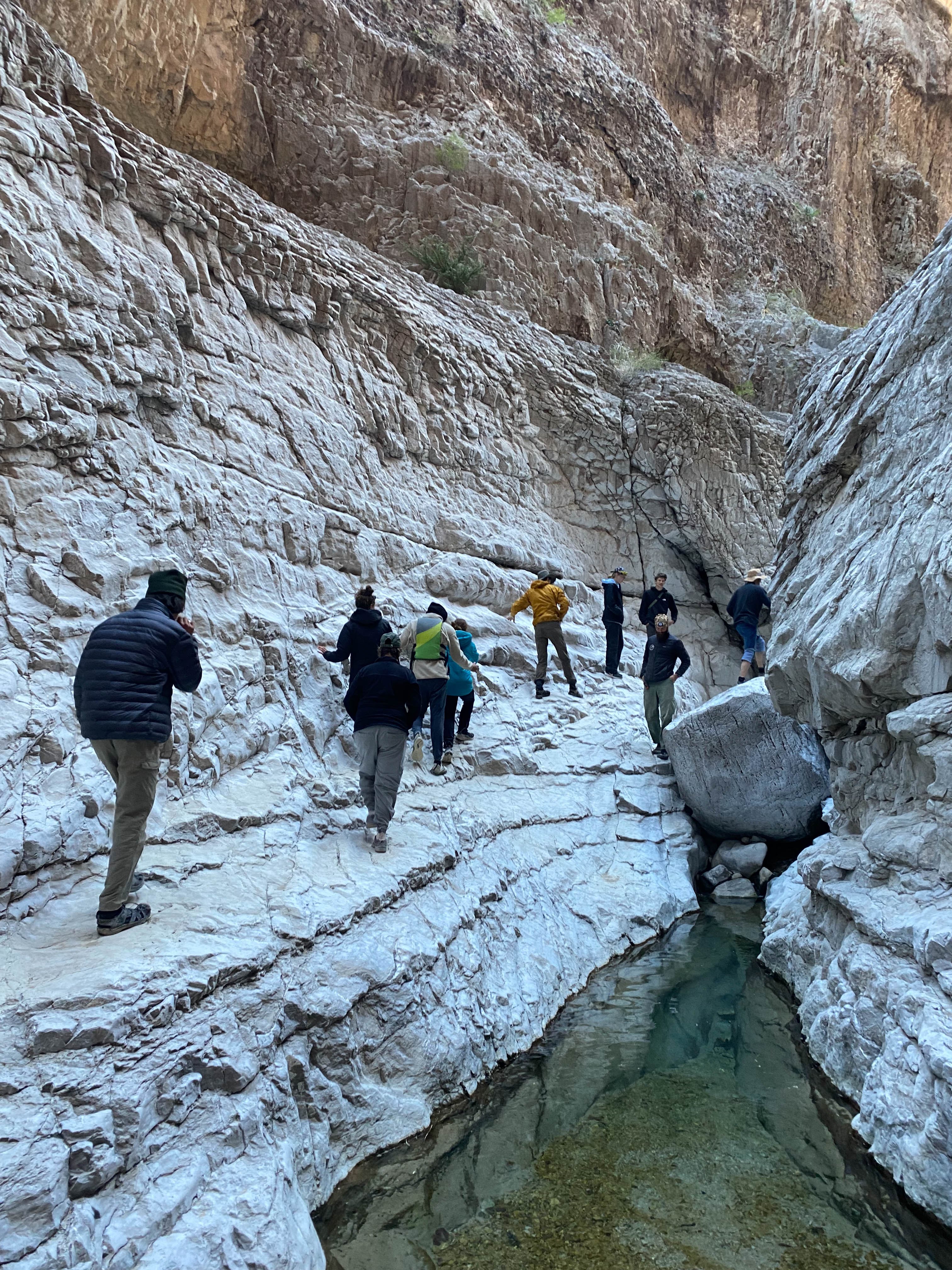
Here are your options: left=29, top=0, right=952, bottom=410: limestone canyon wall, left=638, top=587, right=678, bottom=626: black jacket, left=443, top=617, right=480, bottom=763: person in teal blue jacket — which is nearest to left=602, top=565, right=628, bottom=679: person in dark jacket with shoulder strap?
left=638, top=587, right=678, bottom=626: black jacket

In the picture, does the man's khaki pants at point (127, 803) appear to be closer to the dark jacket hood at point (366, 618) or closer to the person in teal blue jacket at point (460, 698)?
the dark jacket hood at point (366, 618)

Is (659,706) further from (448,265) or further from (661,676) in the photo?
(448,265)

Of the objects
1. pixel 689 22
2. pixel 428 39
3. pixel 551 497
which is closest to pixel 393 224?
pixel 428 39

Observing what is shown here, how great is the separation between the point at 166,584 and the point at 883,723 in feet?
16.3

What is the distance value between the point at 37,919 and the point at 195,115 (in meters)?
14.2

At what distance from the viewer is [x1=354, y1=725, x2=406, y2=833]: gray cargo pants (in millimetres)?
5457

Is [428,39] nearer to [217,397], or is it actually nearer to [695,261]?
[695,261]

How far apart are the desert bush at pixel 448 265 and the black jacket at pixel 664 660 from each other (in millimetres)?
7952

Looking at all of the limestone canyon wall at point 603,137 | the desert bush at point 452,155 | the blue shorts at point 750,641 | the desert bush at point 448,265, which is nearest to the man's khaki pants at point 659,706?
the blue shorts at point 750,641

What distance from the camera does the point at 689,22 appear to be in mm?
22969

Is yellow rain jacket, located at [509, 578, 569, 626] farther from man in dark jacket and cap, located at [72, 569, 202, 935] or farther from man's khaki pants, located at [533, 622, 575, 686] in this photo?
man in dark jacket and cap, located at [72, 569, 202, 935]

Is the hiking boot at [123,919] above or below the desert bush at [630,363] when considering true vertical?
below

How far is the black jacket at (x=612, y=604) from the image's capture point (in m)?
11.5

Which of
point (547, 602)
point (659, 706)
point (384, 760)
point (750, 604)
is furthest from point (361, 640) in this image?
point (750, 604)
